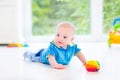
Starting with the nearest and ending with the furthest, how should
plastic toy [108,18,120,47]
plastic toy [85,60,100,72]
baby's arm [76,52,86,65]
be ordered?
plastic toy [85,60,100,72]
baby's arm [76,52,86,65]
plastic toy [108,18,120,47]

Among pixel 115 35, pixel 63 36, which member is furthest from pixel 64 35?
pixel 115 35

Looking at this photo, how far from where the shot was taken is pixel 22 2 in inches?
112

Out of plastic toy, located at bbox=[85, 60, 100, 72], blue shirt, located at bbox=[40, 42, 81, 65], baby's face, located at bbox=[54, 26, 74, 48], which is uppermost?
baby's face, located at bbox=[54, 26, 74, 48]

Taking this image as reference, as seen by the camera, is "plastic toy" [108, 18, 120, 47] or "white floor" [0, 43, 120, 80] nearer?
"white floor" [0, 43, 120, 80]

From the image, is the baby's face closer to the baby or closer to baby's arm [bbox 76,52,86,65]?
the baby

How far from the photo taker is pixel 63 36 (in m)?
1.59

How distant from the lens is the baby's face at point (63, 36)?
1.59 m

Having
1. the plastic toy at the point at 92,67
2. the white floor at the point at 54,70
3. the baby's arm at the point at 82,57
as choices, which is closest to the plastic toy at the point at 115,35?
the white floor at the point at 54,70

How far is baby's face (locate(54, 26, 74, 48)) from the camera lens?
5.22 feet

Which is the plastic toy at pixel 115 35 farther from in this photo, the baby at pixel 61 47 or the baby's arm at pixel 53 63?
the baby's arm at pixel 53 63

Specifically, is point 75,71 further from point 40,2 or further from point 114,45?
point 40,2

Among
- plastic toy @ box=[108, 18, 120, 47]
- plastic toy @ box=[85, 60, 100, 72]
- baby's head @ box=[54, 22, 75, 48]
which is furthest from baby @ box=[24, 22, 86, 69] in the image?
plastic toy @ box=[108, 18, 120, 47]

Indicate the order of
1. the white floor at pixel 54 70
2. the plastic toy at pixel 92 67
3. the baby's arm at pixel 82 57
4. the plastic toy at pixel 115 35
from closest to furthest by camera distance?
the white floor at pixel 54 70 < the plastic toy at pixel 92 67 < the baby's arm at pixel 82 57 < the plastic toy at pixel 115 35

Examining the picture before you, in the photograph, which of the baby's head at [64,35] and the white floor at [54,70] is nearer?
the white floor at [54,70]
